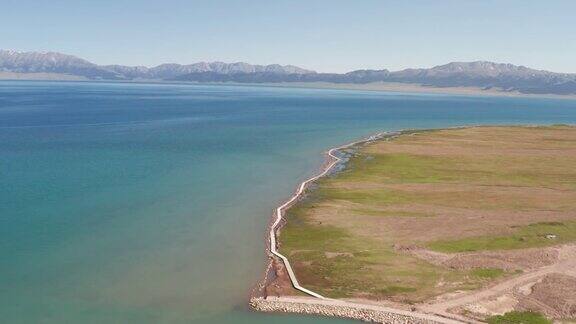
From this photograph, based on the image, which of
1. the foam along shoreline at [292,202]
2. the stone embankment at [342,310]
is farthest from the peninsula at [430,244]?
the foam along shoreline at [292,202]

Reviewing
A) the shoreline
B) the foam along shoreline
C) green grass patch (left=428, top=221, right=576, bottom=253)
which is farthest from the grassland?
the shoreline

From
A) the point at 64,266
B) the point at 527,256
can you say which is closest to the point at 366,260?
the point at 527,256

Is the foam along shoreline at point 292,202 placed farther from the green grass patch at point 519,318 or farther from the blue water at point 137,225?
the green grass patch at point 519,318

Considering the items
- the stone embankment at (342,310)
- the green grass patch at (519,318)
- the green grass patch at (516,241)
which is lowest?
the stone embankment at (342,310)

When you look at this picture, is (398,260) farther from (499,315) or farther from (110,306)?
(110,306)

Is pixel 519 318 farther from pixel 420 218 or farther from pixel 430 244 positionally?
pixel 420 218

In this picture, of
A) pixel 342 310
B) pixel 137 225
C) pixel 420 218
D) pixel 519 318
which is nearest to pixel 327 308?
pixel 342 310
